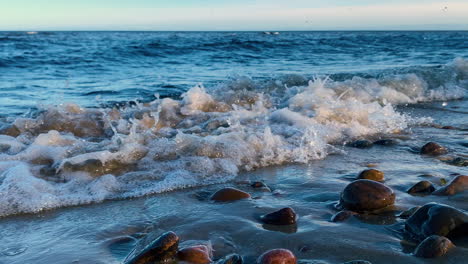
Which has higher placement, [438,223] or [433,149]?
[438,223]

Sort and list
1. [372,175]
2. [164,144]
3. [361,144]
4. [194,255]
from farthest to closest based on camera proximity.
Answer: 1. [361,144]
2. [164,144]
3. [372,175]
4. [194,255]

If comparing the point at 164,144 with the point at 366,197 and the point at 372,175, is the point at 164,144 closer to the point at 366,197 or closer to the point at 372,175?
the point at 372,175

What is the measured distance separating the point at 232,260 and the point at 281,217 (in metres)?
0.58

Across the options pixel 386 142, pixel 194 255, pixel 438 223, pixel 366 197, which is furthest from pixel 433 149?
pixel 194 255

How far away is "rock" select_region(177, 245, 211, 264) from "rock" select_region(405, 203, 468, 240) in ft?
3.59

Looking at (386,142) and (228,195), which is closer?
(228,195)

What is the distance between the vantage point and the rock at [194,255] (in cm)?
214

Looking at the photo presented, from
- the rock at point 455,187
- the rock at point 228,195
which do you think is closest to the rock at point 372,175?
the rock at point 455,187

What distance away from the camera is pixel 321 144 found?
4.46 m

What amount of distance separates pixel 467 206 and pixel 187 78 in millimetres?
8529

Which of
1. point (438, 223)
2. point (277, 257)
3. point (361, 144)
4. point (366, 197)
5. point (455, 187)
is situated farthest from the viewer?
point (361, 144)

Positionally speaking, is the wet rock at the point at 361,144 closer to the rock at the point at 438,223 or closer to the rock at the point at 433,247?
the rock at the point at 438,223

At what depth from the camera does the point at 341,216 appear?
267 centimetres

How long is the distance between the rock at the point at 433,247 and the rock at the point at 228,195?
1248 millimetres
